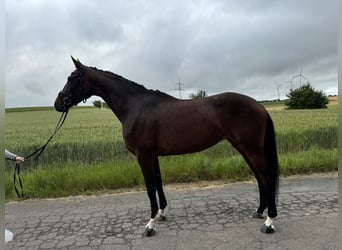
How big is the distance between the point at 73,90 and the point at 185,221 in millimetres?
2227

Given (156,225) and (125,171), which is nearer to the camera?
(156,225)

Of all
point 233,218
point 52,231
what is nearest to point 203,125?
point 233,218

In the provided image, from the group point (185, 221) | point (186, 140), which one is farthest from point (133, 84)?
point (185, 221)

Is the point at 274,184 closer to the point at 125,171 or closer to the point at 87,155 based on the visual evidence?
the point at 125,171

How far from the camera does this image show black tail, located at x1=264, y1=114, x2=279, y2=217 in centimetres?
316

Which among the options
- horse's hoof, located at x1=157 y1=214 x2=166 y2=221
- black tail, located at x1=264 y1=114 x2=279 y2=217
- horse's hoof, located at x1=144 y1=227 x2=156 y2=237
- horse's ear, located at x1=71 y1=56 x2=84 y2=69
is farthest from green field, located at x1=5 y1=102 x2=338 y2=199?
horse's ear, located at x1=71 y1=56 x2=84 y2=69

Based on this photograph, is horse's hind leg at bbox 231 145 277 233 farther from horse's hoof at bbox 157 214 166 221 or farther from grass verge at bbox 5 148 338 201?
grass verge at bbox 5 148 338 201

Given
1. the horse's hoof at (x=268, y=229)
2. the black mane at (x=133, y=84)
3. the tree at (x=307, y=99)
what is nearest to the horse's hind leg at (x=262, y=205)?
the horse's hoof at (x=268, y=229)

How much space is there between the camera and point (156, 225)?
3.33 metres

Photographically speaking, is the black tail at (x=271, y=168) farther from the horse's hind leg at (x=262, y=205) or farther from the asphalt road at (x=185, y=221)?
the asphalt road at (x=185, y=221)

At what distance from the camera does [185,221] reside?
335 centimetres

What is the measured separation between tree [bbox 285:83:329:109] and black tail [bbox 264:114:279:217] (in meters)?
50.0

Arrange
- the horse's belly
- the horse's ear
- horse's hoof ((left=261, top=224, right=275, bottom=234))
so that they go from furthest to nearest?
1. the horse's ear
2. the horse's belly
3. horse's hoof ((left=261, top=224, right=275, bottom=234))

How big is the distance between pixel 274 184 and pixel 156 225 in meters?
1.53
